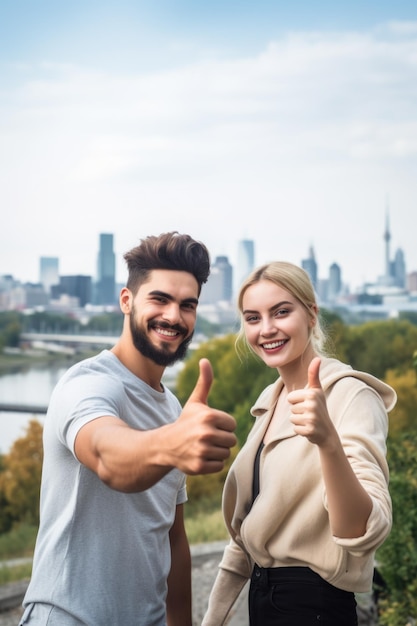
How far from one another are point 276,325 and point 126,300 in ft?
1.55

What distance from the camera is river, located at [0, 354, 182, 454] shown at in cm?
5422

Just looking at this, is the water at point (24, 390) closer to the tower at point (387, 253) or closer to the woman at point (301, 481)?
the tower at point (387, 253)

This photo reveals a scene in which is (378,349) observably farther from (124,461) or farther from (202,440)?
(202,440)

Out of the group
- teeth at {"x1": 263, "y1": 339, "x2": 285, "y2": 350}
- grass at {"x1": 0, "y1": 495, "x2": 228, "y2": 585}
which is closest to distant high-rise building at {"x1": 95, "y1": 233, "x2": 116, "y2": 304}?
grass at {"x1": 0, "y1": 495, "x2": 228, "y2": 585}

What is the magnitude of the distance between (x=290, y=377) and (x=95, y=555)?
842 millimetres

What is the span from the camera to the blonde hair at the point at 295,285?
2.84m

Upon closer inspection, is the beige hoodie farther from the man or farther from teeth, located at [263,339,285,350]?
the man

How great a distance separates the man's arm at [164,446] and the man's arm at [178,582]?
3.38 feet

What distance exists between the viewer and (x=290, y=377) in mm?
2932

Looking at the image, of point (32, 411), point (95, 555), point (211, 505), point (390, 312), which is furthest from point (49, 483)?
point (390, 312)

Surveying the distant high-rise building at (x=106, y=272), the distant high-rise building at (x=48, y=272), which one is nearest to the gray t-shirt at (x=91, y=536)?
the distant high-rise building at (x=106, y=272)

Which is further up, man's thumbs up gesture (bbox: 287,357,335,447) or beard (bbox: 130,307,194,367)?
beard (bbox: 130,307,194,367)

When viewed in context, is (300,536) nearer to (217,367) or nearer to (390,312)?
(217,367)

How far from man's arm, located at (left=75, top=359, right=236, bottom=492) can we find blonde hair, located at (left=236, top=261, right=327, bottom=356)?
0.86m
